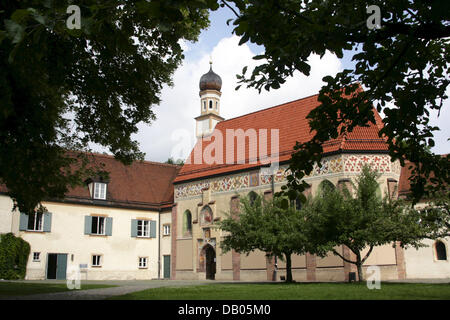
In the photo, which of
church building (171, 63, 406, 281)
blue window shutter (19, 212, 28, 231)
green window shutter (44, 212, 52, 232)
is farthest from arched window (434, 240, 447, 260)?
blue window shutter (19, 212, 28, 231)

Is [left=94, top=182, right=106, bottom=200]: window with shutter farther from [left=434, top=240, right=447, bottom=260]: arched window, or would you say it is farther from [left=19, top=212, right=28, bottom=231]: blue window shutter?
[left=434, top=240, right=447, bottom=260]: arched window

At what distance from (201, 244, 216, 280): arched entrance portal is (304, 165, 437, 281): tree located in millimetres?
14662

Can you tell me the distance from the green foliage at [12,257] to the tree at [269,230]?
1553 cm

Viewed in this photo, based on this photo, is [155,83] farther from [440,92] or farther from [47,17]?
[47,17]

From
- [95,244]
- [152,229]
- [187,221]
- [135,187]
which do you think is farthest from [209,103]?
[95,244]

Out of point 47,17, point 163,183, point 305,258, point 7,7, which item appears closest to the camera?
point 47,17

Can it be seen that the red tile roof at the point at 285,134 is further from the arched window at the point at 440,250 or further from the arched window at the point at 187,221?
the arched window at the point at 440,250

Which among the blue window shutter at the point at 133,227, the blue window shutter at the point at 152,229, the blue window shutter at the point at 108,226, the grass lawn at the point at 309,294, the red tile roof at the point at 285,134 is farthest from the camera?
the blue window shutter at the point at 152,229

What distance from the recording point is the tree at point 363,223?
2050cm

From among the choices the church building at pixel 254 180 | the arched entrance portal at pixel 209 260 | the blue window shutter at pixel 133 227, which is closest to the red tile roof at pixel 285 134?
the church building at pixel 254 180

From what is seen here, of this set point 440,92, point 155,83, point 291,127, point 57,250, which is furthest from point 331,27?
point 57,250

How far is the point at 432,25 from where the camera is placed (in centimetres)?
462

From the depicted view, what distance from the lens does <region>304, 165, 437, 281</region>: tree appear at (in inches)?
807

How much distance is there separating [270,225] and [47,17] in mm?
21487
